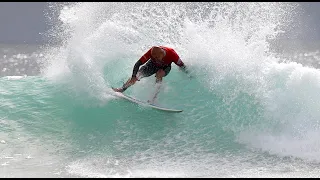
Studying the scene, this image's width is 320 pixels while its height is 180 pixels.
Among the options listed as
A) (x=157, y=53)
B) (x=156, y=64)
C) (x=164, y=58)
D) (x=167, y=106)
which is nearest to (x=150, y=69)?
(x=156, y=64)

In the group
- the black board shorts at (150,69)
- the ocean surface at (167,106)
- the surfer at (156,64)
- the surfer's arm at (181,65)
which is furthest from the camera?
the black board shorts at (150,69)

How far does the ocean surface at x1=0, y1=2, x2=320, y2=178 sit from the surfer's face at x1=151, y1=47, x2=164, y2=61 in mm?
823

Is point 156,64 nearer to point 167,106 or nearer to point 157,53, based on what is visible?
point 157,53

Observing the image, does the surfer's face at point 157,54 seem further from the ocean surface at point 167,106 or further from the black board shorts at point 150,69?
the ocean surface at point 167,106

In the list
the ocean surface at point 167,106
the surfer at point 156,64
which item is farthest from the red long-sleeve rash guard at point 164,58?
the ocean surface at point 167,106

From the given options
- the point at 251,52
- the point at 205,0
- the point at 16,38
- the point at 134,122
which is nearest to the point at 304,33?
the point at 205,0

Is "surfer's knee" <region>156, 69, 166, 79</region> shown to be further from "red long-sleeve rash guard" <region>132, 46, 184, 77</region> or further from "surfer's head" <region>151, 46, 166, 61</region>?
"surfer's head" <region>151, 46, 166, 61</region>

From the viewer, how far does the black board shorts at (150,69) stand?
363 inches

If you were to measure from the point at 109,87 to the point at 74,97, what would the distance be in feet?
2.21

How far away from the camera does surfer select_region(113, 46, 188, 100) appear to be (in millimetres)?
8930

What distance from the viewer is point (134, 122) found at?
906 centimetres

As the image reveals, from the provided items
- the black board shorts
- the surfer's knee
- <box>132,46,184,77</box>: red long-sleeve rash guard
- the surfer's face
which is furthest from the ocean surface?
the surfer's face

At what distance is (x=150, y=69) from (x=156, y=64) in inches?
8.0

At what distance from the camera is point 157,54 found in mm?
8875
